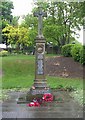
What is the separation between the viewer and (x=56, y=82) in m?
12.7

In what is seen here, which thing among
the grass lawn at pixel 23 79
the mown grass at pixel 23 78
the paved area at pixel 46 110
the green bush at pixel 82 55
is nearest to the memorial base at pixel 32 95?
the paved area at pixel 46 110

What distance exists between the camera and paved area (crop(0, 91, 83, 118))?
6.48 meters

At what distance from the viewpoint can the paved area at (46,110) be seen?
6.48m

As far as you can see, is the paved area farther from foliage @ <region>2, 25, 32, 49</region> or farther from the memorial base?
foliage @ <region>2, 25, 32, 49</region>

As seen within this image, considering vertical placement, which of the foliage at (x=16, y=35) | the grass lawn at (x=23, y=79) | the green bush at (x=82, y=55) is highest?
the foliage at (x=16, y=35)

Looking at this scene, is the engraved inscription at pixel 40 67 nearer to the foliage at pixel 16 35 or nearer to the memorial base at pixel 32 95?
the memorial base at pixel 32 95

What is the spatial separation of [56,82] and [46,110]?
5693mm

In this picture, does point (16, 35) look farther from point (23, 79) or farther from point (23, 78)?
point (23, 79)

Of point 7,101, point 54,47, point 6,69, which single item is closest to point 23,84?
point 7,101

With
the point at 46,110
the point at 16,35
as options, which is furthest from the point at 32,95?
the point at 16,35

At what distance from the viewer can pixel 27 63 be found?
1914 cm

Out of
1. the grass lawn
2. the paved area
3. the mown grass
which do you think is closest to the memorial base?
the paved area

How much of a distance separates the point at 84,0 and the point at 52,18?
1282 cm

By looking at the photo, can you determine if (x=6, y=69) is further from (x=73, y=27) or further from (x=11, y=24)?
(x=11, y=24)
